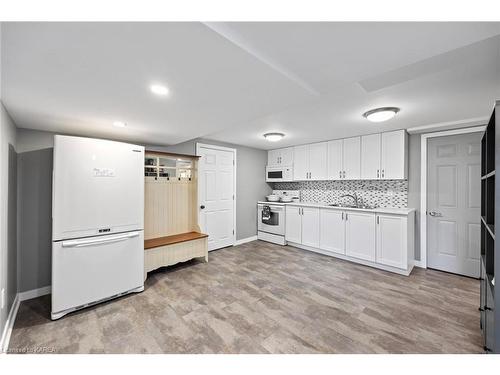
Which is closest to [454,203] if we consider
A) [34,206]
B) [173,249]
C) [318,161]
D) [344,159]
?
[344,159]

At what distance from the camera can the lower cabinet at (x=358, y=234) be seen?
122 inches

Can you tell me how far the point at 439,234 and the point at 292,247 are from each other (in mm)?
2461

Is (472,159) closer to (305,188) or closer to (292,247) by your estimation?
(305,188)

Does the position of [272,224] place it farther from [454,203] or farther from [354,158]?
[454,203]

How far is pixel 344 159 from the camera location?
394 centimetres

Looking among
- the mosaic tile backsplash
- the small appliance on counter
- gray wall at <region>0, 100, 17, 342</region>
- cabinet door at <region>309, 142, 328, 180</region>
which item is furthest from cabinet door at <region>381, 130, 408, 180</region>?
gray wall at <region>0, 100, 17, 342</region>

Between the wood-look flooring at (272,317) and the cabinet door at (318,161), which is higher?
the cabinet door at (318,161)

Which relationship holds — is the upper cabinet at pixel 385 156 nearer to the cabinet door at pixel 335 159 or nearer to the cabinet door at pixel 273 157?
the cabinet door at pixel 335 159

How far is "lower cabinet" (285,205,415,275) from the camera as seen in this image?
10.2ft

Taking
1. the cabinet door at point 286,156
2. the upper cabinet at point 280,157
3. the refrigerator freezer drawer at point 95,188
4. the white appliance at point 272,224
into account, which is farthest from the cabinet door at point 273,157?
the refrigerator freezer drawer at point 95,188

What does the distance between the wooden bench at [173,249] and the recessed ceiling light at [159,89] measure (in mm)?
2163

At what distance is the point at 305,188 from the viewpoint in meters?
4.96

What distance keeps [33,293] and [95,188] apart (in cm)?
161
